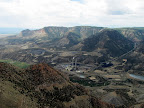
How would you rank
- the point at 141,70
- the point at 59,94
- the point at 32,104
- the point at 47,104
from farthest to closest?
the point at 141,70
the point at 59,94
the point at 47,104
the point at 32,104

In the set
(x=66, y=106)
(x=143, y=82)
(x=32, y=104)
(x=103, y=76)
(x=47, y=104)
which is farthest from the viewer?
(x=103, y=76)

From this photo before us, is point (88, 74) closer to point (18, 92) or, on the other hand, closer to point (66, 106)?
point (66, 106)

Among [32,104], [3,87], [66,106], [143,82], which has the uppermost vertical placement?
[3,87]

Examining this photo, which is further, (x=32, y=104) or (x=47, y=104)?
(x=47, y=104)

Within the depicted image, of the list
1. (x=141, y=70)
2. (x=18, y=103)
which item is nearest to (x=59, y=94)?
(x=18, y=103)

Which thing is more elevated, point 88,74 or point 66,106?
point 66,106

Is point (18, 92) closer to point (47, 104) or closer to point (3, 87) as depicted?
point (3, 87)
